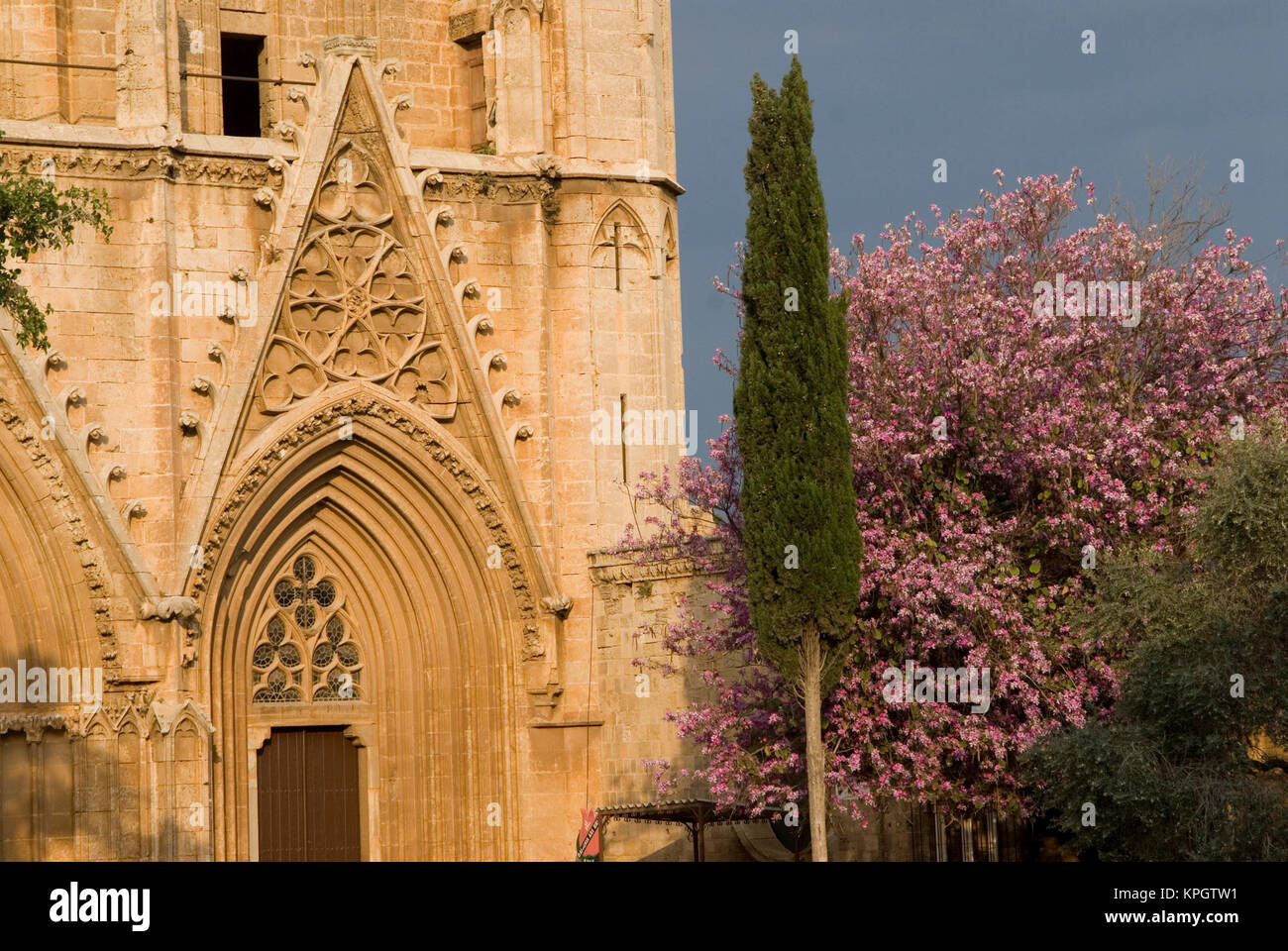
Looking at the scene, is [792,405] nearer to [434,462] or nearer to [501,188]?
[434,462]

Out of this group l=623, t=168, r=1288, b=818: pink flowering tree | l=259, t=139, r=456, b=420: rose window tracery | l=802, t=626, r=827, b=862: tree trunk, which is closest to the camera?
l=802, t=626, r=827, b=862: tree trunk

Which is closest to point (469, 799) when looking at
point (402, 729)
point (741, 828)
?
point (402, 729)

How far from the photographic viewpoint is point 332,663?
27406 mm

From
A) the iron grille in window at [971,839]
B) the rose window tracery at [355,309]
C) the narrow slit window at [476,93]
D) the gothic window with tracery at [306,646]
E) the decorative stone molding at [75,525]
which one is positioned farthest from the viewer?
the narrow slit window at [476,93]

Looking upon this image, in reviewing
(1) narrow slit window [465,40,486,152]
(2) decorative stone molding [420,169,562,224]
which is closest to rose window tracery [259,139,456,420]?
(2) decorative stone molding [420,169,562,224]

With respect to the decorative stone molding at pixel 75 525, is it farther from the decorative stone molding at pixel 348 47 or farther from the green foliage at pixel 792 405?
the green foliage at pixel 792 405

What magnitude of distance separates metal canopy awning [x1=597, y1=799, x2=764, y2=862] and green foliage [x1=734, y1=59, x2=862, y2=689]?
3.10 meters

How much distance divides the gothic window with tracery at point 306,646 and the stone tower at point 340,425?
0.04 m

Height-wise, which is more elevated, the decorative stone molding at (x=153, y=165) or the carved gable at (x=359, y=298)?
the decorative stone molding at (x=153, y=165)

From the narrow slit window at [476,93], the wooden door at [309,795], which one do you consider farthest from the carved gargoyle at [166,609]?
the narrow slit window at [476,93]

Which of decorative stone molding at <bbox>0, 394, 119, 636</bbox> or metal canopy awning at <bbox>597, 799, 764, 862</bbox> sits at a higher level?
decorative stone molding at <bbox>0, 394, 119, 636</bbox>

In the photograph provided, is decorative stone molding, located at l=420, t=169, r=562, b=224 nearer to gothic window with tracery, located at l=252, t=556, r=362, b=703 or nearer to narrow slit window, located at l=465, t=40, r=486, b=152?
narrow slit window, located at l=465, t=40, r=486, b=152

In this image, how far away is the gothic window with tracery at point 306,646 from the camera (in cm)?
2702

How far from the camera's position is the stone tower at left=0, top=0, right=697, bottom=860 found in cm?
2492
